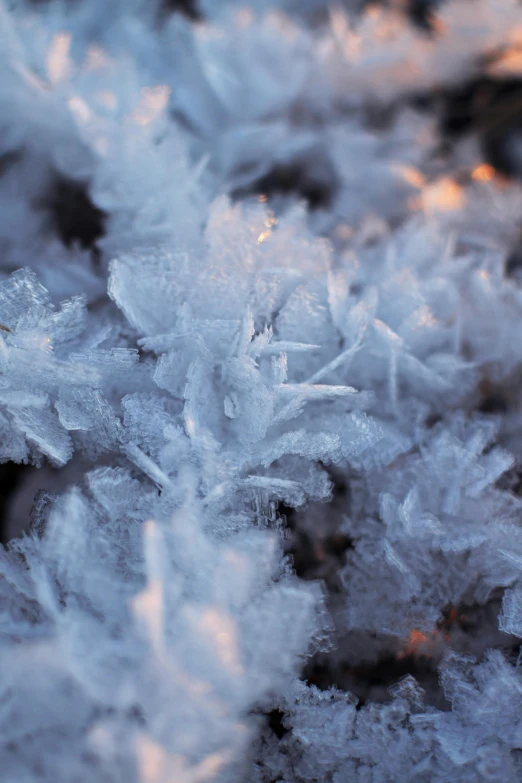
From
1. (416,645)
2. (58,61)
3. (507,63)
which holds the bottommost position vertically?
(416,645)

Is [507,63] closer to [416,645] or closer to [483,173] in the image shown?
[483,173]

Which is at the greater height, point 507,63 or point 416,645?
point 507,63

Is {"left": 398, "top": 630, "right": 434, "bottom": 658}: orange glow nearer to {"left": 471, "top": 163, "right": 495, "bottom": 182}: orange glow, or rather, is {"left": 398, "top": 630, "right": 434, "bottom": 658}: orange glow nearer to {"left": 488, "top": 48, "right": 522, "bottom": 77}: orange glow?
{"left": 471, "top": 163, "right": 495, "bottom": 182}: orange glow

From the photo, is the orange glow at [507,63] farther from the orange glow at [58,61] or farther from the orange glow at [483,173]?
the orange glow at [58,61]

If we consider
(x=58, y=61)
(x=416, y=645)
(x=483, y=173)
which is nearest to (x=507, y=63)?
(x=483, y=173)

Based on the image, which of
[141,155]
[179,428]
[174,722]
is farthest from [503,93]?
[174,722]

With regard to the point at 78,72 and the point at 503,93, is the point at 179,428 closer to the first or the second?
the point at 78,72

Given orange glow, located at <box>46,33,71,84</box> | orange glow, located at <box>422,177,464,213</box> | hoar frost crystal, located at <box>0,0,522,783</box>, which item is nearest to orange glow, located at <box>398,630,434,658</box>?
hoar frost crystal, located at <box>0,0,522,783</box>
